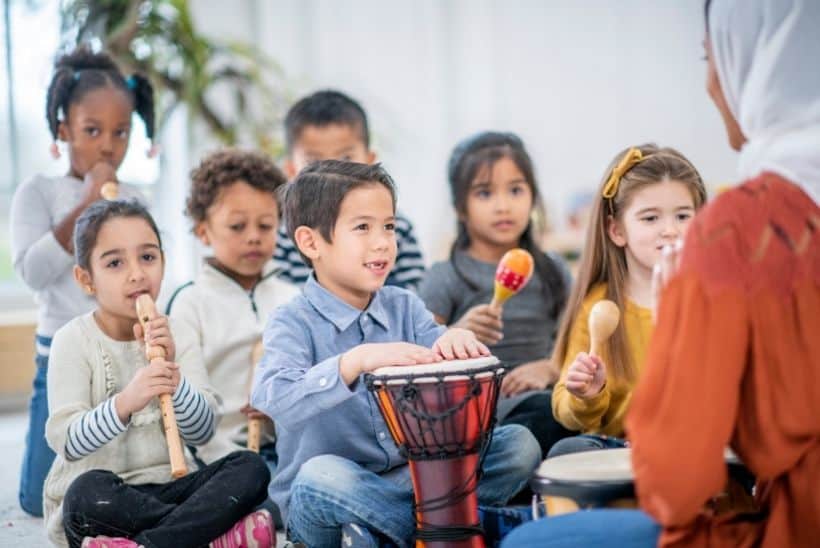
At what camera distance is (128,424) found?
244cm

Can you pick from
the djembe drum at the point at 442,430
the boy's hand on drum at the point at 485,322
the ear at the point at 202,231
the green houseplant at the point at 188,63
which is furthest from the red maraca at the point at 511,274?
the green houseplant at the point at 188,63

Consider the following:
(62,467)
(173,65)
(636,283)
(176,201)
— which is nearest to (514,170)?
(636,283)

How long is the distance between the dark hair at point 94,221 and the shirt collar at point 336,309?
53 cm

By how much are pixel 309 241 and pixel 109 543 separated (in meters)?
0.73

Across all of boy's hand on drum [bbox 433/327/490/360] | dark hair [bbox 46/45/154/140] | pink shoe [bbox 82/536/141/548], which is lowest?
pink shoe [bbox 82/536/141/548]

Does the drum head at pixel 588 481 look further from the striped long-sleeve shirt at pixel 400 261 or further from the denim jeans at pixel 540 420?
the striped long-sleeve shirt at pixel 400 261

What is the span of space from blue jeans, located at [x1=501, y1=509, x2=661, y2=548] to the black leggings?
3.13ft

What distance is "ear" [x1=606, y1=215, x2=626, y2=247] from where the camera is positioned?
98.0 inches

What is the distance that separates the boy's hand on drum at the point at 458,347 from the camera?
207 centimetres

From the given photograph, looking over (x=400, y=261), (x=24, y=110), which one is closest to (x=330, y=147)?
(x=400, y=261)

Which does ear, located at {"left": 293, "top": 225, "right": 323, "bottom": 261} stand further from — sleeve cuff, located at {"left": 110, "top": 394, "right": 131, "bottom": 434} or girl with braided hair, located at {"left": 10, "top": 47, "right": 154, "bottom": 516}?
girl with braided hair, located at {"left": 10, "top": 47, "right": 154, "bottom": 516}

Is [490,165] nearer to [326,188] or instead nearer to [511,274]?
[511,274]

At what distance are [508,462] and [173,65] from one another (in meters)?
3.44

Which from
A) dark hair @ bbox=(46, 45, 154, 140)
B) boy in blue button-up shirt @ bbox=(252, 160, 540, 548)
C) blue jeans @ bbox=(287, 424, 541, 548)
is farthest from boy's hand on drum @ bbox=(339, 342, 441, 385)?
dark hair @ bbox=(46, 45, 154, 140)
